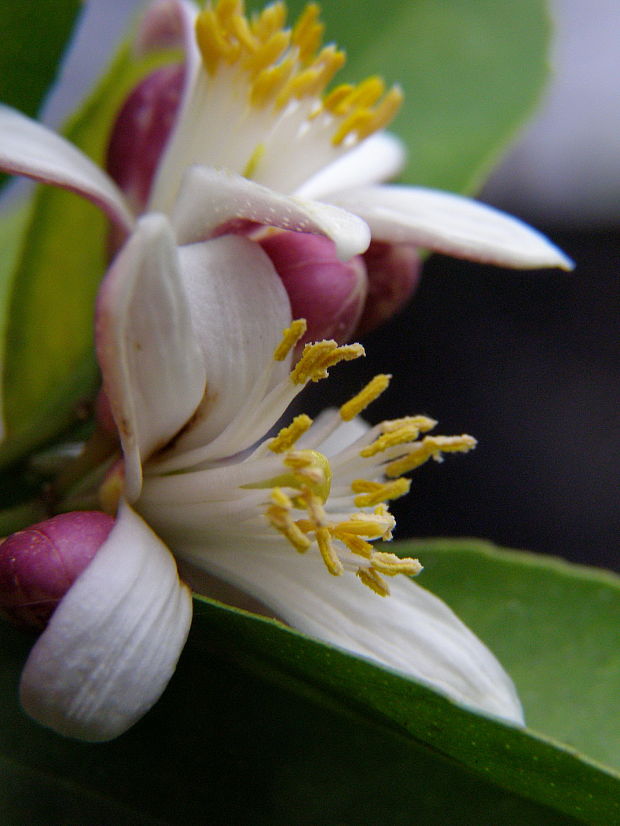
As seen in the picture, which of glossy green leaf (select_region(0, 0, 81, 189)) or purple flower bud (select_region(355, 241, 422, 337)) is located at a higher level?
glossy green leaf (select_region(0, 0, 81, 189))

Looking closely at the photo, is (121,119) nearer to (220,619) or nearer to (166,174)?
(166,174)

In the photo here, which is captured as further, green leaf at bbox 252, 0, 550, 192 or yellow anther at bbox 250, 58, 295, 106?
green leaf at bbox 252, 0, 550, 192

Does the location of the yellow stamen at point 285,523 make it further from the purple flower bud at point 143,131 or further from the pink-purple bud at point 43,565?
the purple flower bud at point 143,131

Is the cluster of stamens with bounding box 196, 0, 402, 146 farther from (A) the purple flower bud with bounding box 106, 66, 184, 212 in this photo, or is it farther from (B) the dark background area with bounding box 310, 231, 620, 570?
(B) the dark background area with bounding box 310, 231, 620, 570

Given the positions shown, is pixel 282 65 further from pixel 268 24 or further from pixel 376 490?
pixel 376 490

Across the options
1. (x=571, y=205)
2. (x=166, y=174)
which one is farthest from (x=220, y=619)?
(x=571, y=205)

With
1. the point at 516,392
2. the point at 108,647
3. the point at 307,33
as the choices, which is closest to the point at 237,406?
the point at 108,647

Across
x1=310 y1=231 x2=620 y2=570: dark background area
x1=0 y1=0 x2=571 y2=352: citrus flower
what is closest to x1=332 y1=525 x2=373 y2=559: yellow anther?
x1=0 y1=0 x2=571 y2=352: citrus flower

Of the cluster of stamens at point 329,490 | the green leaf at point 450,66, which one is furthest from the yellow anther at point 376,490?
the green leaf at point 450,66
